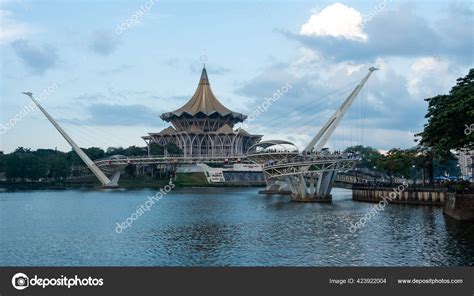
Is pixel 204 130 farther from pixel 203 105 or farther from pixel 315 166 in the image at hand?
pixel 315 166

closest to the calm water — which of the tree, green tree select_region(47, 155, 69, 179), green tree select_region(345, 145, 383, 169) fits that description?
the tree

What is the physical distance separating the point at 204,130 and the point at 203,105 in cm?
984

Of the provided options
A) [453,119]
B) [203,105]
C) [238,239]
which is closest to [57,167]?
[203,105]

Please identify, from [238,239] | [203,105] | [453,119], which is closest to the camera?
[238,239]

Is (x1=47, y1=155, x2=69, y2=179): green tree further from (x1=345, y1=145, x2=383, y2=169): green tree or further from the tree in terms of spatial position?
the tree

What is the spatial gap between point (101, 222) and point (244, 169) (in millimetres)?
118769

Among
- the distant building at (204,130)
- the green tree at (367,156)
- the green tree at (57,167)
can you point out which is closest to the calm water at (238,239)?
the green tree at (57,167)

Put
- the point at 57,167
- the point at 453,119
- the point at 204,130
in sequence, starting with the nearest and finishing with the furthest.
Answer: the point at 453,119 → the point at 57,167 → the point at 204,130

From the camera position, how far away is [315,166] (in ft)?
230

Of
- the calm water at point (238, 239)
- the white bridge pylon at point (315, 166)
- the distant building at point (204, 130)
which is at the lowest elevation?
the calm water at point (238, 239)

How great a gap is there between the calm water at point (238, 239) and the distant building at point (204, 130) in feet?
437

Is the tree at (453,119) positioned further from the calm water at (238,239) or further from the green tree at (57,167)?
the green tree at (57,167)

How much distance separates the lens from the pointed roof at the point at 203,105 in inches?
7569

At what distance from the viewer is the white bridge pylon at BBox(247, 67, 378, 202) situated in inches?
2717
